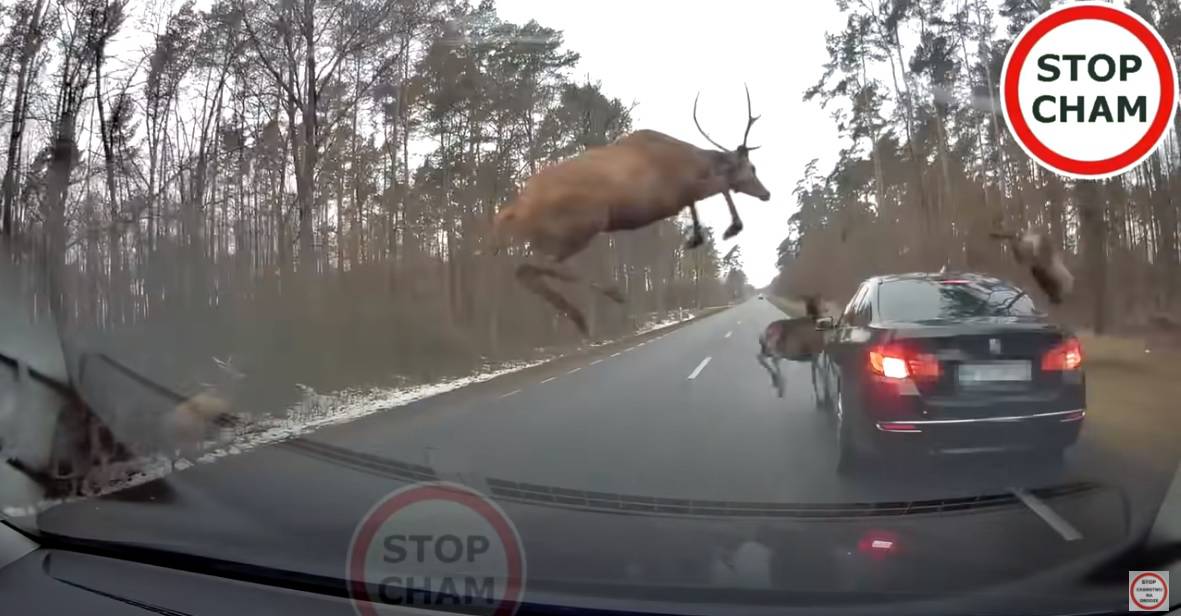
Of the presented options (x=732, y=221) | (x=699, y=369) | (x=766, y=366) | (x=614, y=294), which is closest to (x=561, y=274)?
(x=614, y=294)

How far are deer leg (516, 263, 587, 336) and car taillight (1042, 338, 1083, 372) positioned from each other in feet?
7.20

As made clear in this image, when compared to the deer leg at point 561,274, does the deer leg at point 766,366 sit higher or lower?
lower

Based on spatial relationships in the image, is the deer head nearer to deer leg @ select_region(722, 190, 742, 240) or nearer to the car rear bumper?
deer leg @ select_region(722, 190, 742, 240)

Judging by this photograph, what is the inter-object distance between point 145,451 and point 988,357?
19.8ft

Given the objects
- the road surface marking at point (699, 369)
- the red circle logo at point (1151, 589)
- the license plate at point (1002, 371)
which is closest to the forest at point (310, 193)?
the license plate at point (1002, 371)

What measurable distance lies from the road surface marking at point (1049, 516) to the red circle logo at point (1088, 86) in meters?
1.59

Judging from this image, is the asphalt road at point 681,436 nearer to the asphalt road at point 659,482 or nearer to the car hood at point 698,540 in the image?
the asphalt road at point 659,482

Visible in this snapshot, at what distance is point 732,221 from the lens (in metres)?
2.75

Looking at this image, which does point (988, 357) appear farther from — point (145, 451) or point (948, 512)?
point (145, 451)

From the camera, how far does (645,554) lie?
3139 mm

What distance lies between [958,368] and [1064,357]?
506 millimetres

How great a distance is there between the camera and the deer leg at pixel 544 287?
8.82ft

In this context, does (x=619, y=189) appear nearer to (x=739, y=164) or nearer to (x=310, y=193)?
(x=739, y=164)

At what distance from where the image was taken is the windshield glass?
115 inches
